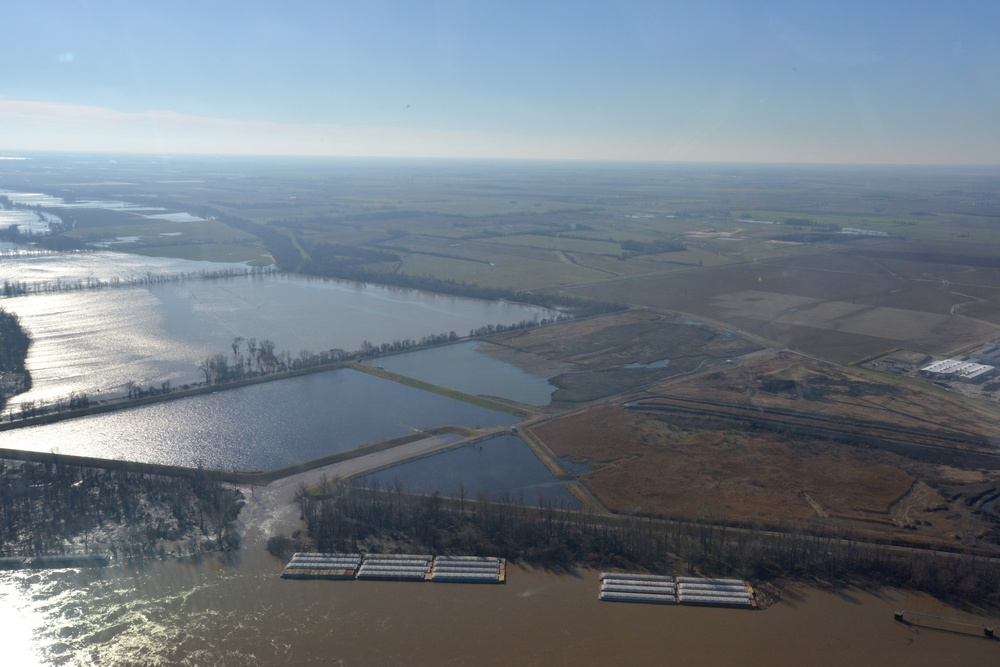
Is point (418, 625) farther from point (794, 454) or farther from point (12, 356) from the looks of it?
point (12, 356)

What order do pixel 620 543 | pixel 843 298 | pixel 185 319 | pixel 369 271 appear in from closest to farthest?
pixel 620 543
pixel 185 319
pixel 843 298
pixel 369 271

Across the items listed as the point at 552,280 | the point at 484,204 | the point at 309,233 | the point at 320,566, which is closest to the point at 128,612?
the point at 320,566

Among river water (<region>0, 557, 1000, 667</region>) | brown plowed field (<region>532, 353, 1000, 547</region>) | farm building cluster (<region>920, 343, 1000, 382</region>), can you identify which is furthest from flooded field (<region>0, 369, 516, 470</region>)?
farm building cluster (<region>920, 343, 1000, 382</region>)

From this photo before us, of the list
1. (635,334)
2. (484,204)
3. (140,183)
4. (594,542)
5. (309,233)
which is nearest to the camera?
(594,542)

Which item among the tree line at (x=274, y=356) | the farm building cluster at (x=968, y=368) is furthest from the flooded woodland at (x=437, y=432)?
the farm building cluster at (x=968, y=368)

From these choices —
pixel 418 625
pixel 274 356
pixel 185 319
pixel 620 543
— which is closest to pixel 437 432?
pixel 620 543

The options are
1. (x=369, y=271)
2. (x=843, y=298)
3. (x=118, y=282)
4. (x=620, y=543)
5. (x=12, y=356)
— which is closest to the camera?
(x=620, y=543)

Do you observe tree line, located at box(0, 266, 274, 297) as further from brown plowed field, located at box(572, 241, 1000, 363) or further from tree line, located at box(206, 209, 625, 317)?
brown plowed field, located at box(572, 241, 1000, 363)

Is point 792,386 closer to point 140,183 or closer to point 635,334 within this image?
point 635,334
